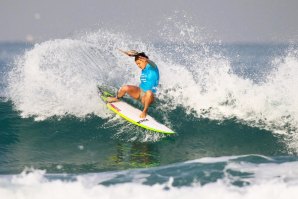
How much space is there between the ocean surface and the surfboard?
19 centimetres

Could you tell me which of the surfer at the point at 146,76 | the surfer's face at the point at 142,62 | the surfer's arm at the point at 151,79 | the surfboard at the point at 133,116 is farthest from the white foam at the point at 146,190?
the surfer's face at the point at 142,62

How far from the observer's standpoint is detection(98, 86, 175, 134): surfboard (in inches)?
350

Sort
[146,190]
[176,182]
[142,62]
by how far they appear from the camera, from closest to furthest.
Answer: [146,190] < [176,182] < [142,62]

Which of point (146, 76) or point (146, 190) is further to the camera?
point (146, 76)

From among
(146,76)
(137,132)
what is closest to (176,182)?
(137,132)

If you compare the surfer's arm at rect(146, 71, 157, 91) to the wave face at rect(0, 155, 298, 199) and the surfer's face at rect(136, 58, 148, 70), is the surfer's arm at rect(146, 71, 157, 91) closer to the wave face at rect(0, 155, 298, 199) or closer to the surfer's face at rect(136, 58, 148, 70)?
the surfer's face at rect(136, 58, 148, 70)

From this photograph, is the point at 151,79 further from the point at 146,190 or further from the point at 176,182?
the point at 146,190

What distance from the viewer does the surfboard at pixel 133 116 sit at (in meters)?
8.90

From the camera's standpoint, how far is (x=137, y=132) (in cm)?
920

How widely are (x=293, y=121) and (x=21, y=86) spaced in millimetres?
7880

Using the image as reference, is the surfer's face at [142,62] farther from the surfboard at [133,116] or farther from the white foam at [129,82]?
the white foam at [129,82]

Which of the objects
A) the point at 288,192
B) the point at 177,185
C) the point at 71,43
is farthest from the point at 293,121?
the point at 71,43

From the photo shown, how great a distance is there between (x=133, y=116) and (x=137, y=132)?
0.43 m

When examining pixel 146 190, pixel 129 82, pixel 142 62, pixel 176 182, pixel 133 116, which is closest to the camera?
pixel 146 190
